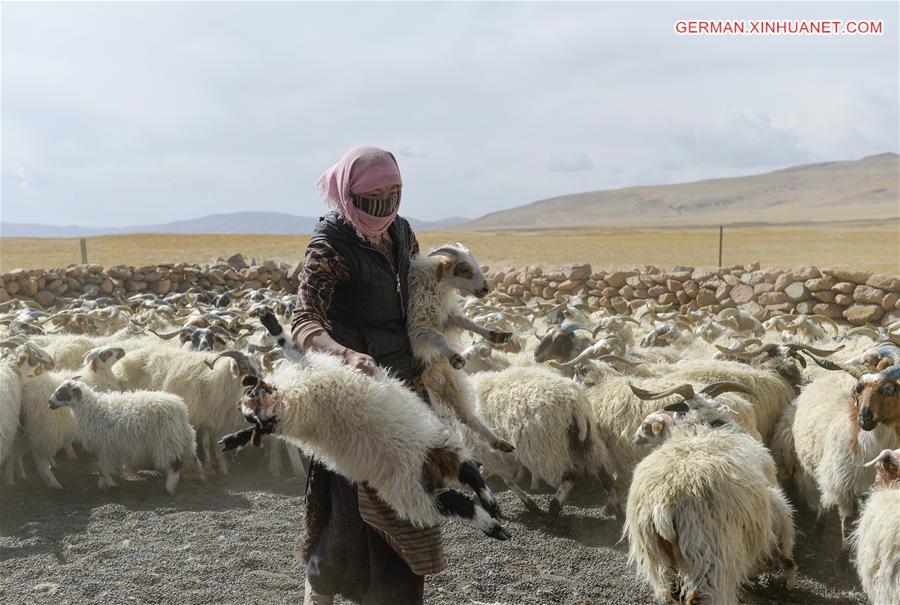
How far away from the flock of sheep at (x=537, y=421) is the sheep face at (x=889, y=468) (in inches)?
0.5

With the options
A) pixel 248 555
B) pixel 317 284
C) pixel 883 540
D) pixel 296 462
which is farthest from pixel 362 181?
pixel 296 462

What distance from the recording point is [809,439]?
17.2ft

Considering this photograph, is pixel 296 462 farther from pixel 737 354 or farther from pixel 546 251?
pixel 546 251

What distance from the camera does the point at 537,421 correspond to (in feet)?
18.9

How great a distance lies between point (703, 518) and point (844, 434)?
1494mm

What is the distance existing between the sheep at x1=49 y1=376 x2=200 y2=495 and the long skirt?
12.6 feet

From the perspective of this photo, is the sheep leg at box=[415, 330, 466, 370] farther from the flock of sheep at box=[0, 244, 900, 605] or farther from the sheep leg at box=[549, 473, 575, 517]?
the sheep leg at box=[549, 473, 575, 517]

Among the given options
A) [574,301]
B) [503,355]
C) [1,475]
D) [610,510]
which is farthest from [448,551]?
[574,301]

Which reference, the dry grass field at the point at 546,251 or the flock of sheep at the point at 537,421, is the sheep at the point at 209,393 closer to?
the flock of sheep at the point at 537,421

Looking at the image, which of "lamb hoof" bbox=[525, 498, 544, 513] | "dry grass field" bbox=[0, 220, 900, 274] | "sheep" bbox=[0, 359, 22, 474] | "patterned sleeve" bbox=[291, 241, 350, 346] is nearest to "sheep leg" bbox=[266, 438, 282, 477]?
"sheep" bbox=[0, 359, 22, 474]

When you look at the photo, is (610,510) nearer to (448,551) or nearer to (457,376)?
(448,551)

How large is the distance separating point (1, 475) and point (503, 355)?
15.7 ft

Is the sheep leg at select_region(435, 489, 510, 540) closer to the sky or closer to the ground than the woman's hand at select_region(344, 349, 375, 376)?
closer to the ground

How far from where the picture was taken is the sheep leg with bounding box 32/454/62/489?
6.66m
